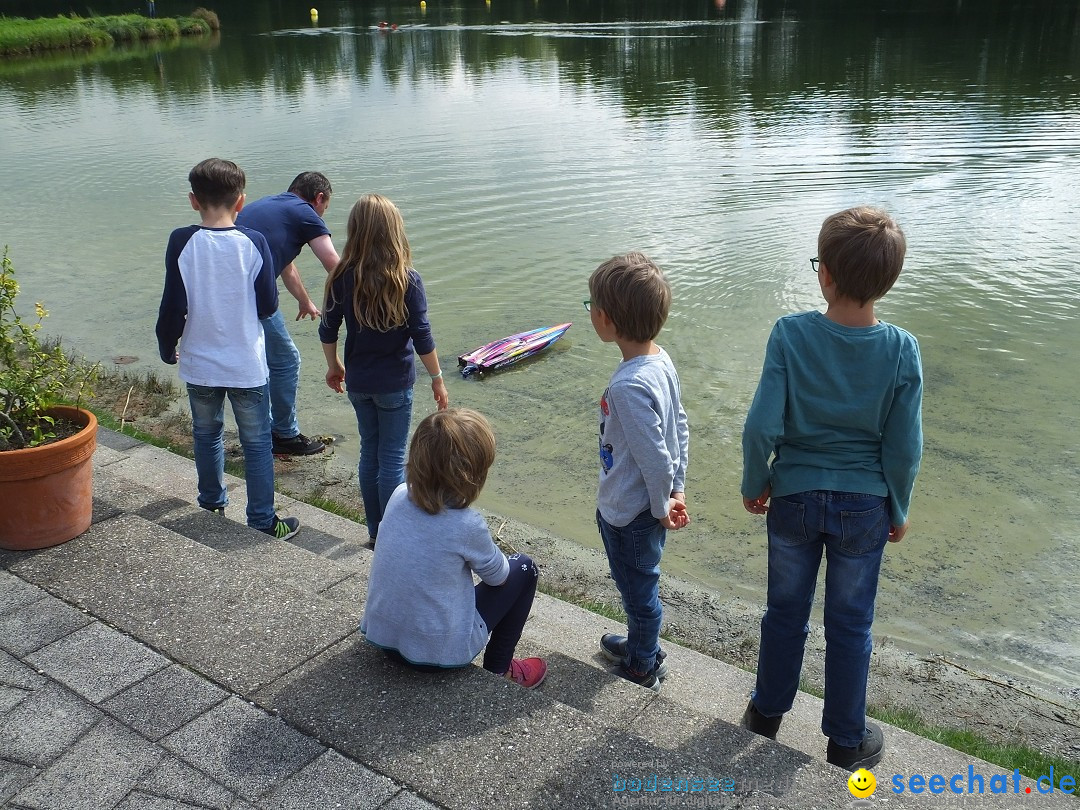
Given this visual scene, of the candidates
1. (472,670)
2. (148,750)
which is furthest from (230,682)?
(472,670)

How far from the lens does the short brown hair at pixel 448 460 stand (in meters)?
2.82

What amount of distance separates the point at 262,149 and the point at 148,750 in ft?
56.8

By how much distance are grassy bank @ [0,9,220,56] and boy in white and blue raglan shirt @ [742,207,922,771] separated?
43345 mm

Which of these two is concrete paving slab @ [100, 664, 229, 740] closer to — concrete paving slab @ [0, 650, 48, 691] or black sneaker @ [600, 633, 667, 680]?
concrete paving slab @ [0, 650, 48, 691]

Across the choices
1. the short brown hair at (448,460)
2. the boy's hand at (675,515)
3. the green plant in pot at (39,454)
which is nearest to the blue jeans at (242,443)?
the green plant in pot at (39,454)

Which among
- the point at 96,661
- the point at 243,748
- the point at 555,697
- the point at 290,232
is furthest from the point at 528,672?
the point at 290,232

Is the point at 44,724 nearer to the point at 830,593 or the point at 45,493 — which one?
the point at 45,493

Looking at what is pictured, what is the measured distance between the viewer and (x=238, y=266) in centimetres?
412

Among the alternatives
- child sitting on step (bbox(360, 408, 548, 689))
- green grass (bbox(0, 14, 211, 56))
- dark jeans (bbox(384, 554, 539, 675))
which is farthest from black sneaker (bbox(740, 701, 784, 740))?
green grass (bbox(0, 14, 211, 56))

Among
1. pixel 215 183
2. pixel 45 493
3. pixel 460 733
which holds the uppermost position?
pixel 215 183

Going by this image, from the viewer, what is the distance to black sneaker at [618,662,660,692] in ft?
11.5

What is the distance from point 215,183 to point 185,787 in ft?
8.49

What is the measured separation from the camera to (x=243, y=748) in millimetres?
2584

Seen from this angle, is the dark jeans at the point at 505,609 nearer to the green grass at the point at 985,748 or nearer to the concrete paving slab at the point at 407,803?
the concrete paving slab at the point at 407,803
